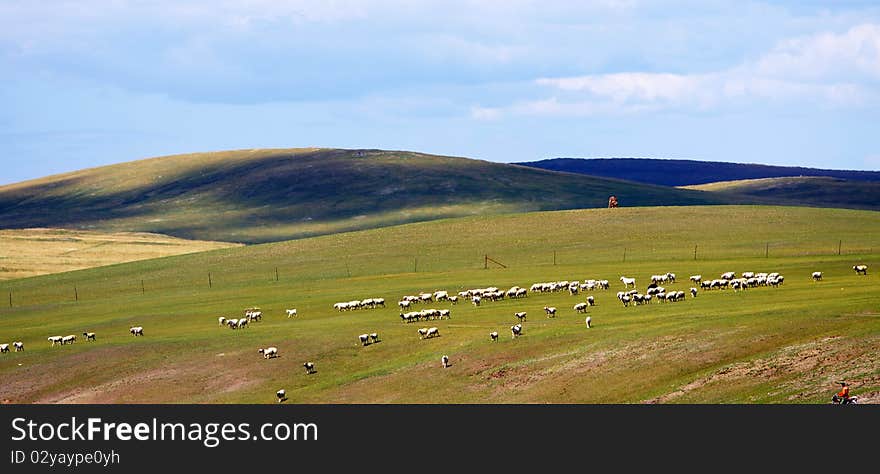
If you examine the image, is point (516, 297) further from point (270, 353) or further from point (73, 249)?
point (73, 249)

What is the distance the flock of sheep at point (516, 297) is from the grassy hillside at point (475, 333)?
691 mm

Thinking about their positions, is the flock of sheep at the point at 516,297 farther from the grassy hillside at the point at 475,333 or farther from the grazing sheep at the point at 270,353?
the grassy hillside at the point at 475,333

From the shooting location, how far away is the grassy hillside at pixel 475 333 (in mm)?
43844

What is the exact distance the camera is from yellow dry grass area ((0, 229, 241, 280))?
456ft

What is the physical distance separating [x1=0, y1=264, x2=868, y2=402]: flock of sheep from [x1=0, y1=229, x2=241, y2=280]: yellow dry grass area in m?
62.4

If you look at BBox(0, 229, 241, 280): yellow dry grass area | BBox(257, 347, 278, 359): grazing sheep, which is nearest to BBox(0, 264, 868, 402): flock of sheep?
BBox(257, 347, 278, 359): grazing sheep

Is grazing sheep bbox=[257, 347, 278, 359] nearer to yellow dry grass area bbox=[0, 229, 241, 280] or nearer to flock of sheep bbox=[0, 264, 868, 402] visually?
flock of sheep bbox=[0, 264, 868, 402]

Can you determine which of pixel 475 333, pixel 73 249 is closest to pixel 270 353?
pixel 475 333

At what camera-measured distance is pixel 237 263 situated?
120 meters

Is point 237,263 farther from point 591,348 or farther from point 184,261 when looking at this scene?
point 591,348

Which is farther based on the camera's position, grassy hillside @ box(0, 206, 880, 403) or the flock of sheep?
the flock of sheep

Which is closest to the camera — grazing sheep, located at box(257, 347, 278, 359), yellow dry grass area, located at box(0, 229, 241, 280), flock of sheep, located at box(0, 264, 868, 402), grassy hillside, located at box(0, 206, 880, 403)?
grassy hillside, located at box(0, 206, 880, 403)

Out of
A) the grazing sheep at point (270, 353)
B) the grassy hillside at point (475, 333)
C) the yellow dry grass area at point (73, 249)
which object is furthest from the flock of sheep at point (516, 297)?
the yellow dry grass area at point (73, 249)
